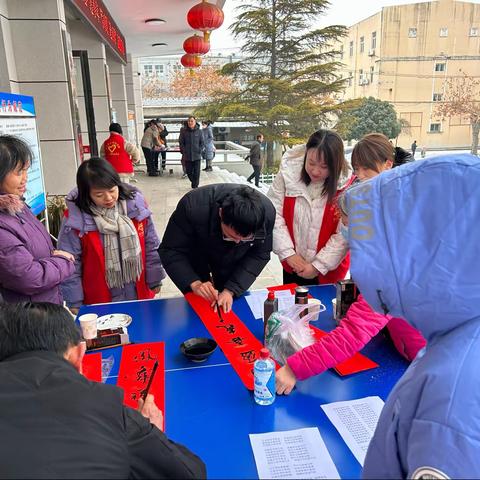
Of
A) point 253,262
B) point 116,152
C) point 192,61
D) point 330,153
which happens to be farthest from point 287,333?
point 192,61

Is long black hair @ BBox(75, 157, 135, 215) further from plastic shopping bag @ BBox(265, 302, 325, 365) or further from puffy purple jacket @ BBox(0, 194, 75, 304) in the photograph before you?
plastic shopping bag @ BBox(265, 302, 325, 365)

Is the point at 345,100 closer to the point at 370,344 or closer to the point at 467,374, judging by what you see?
the point at 370,344

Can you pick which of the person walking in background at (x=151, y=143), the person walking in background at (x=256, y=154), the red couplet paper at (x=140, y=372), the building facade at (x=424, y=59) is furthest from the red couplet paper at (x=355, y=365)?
the person walking in background at (x=151, y=143)

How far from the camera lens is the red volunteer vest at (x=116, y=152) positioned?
567 centimetres

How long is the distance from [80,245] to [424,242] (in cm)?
174

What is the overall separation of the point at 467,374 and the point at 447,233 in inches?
7.5

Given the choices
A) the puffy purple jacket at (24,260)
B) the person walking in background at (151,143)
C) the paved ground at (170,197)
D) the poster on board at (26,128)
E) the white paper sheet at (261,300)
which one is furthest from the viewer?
the person walking in background at (151,143)

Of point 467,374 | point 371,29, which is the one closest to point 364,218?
point 467,374

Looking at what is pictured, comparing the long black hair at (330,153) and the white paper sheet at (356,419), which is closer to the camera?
the white paper sheet at (356,419)

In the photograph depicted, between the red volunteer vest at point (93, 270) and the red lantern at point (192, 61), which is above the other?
the red lantern at point (192, 61)

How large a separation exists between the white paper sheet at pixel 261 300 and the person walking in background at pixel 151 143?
7.99m

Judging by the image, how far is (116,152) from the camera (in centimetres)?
571

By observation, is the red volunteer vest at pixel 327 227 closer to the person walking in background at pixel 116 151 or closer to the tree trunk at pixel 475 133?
the tree trunk at pixel 475 133

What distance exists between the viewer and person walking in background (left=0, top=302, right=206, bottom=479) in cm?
66
